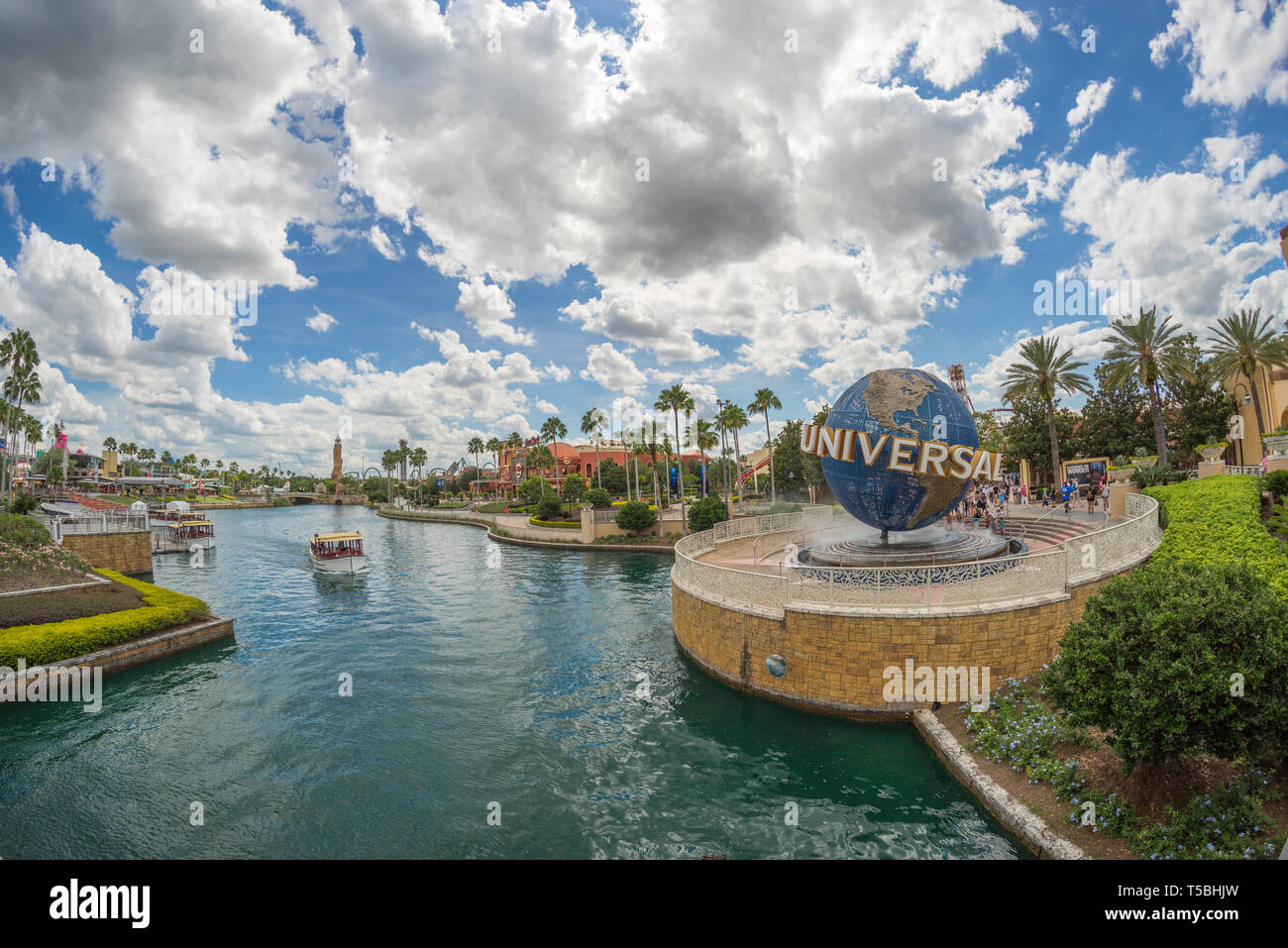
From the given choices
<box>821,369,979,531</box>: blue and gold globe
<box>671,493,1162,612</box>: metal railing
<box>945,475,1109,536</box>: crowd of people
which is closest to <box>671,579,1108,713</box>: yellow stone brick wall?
<box>671,493,1162,612</box>: metal railing

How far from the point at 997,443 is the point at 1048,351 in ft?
97.8

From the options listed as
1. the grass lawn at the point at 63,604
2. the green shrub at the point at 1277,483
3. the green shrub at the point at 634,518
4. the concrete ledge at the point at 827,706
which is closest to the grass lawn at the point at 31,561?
the grass lawn at the point at 63,604

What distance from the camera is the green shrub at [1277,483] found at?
18750 millimetres

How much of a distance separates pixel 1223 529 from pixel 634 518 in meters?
37.8

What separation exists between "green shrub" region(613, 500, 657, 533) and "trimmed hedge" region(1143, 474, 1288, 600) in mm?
34660

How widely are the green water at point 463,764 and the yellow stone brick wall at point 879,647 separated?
0.71 metres

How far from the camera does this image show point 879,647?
43.4ft

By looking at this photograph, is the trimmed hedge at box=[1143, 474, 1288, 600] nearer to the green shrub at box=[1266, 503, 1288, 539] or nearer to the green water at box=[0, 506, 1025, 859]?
the green shrub at box=[1266, 503, 1288, 539]

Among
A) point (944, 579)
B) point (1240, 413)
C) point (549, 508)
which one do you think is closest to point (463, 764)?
point (944, 579)

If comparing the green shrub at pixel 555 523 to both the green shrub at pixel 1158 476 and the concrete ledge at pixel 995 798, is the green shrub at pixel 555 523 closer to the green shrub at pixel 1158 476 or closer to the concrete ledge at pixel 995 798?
the green shrub at pixel 1158 476
